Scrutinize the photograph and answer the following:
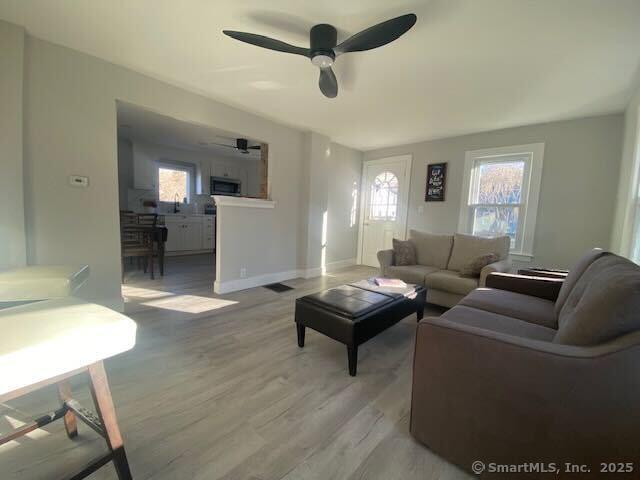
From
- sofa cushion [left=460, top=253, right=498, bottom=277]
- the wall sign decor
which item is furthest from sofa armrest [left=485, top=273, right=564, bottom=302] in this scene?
the wall sign decor

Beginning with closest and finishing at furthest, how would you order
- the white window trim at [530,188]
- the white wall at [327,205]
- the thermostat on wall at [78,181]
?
the thermostat on wall at [78,181], the white window trim at [530,188], the white wall at [327,205]

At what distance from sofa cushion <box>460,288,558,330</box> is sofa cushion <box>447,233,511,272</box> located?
1.01m

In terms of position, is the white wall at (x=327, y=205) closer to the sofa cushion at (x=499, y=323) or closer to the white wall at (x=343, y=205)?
the white wall at (x=343, y=205)

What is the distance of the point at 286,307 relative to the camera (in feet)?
9.85

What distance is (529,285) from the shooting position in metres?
2.16

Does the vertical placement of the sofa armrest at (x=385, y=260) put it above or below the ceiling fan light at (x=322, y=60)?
below

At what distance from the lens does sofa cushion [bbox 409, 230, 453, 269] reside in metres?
3.39

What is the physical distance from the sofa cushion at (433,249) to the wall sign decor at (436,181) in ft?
3.86

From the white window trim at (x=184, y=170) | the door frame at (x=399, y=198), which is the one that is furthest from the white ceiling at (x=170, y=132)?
the door frame at (x=399, y=198)

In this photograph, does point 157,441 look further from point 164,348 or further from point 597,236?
point 597,236

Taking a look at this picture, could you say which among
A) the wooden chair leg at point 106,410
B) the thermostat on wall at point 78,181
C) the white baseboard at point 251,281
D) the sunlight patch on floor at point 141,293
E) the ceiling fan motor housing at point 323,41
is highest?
the ceiling fan motor housing at point 323,41

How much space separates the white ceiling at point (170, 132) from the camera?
391cm

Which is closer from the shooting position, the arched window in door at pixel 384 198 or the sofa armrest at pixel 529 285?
the sofa armrest at pixel 529 285

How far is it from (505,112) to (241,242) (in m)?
3.75
